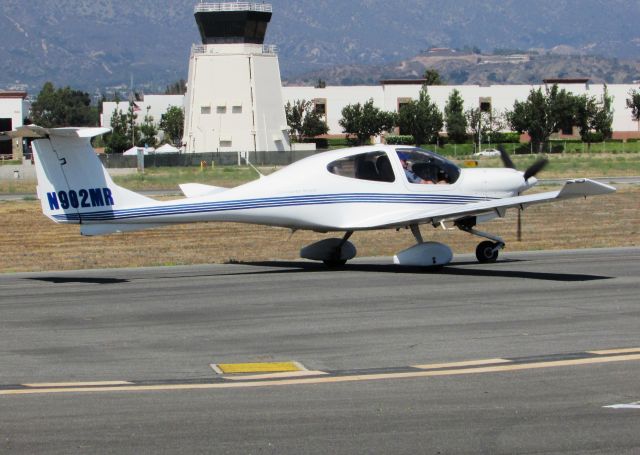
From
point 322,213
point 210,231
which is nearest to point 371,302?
point 322,213

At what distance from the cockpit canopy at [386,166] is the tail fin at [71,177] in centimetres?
414

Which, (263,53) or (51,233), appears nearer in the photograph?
(51,233)

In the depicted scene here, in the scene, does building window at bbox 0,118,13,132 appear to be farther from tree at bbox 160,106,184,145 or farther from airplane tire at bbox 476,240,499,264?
airplane tire at bbox 476,240,499,264

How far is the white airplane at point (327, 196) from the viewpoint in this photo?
701 inches

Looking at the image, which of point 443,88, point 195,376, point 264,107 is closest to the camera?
point 195,376

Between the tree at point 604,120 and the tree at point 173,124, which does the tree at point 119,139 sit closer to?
the tree at point 173,124

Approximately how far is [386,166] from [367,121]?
8738 centimetres

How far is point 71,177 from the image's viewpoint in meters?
17.8

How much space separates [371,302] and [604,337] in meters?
4.07

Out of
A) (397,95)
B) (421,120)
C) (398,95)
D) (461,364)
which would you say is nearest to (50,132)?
(461,364)

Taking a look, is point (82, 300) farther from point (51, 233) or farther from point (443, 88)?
point (443, 88)

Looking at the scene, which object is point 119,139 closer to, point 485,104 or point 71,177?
point 485,104

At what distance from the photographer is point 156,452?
7.94 m

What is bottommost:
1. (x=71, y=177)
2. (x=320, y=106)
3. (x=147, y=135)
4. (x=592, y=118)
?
(x=147, y=135)
